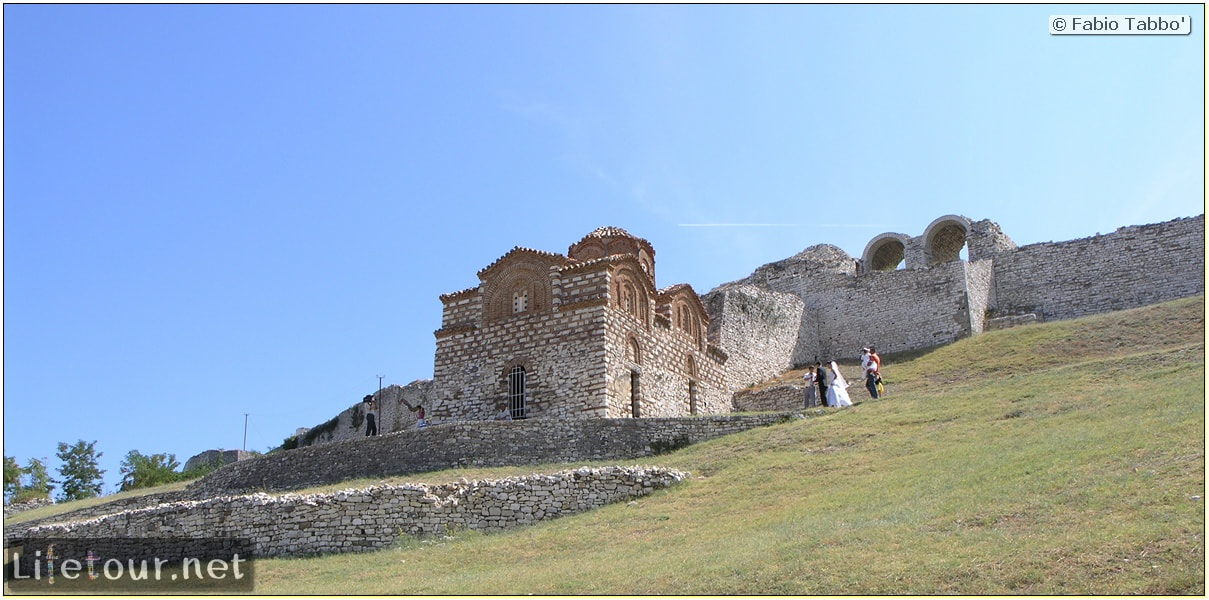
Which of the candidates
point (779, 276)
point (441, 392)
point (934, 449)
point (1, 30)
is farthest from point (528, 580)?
point (779, 276)

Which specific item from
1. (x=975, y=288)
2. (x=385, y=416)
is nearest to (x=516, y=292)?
(x=385, y=416)

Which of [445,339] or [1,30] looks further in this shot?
[445,339]

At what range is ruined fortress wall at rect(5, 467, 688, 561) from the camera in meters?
18.8

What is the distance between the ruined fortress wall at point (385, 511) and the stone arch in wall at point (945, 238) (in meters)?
26.8

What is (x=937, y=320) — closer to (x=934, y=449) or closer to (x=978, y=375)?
(x=978, y=375)

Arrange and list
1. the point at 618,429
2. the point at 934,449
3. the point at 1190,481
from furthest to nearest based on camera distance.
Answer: the point at 618,429 < the point at 934,449 < the point at 1190,481

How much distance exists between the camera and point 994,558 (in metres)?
11.4

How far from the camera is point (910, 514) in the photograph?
13742 millimetres

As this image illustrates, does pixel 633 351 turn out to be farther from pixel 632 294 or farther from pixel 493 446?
pixel 493 446

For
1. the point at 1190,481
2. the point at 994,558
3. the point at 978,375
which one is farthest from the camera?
the point at 978,375

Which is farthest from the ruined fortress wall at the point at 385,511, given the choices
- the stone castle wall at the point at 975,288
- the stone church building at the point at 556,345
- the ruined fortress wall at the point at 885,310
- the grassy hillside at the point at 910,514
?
the ruined fortress wall at the point at 885,310

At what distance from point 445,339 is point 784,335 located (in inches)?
605

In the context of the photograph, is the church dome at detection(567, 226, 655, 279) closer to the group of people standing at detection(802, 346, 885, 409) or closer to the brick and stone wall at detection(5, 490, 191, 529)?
the group of people standing at detection(802, 346, 885, 409)

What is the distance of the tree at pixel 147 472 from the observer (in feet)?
118
